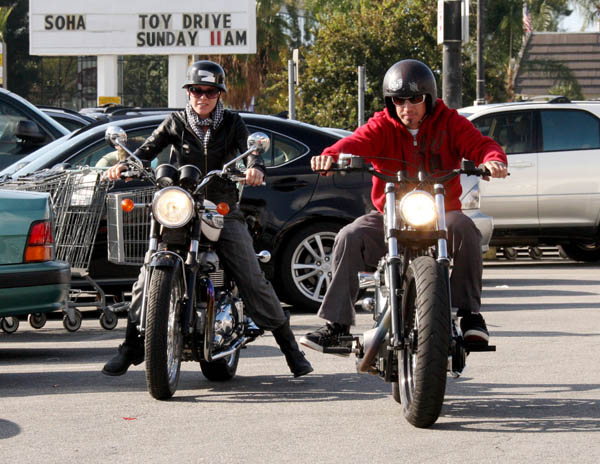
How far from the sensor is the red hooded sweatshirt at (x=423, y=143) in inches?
256

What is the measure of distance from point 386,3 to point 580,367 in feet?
99.5

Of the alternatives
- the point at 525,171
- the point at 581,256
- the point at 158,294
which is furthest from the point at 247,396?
the point at 581,256

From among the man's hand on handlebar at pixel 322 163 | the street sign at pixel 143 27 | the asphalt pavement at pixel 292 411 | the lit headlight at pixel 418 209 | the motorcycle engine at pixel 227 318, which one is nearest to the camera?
the asphalt pavement at pixel 292 411

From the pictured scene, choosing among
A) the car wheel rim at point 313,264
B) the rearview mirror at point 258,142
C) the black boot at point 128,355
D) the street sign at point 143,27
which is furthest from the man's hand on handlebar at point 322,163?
the street sign at point 143,27

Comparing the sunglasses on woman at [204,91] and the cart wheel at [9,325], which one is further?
the cart wheel at [9,325]

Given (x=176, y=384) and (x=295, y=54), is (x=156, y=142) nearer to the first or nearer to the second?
(x=176, y=384)

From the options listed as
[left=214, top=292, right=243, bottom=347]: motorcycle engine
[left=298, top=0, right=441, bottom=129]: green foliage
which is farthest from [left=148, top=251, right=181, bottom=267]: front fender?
[left=298, top=0, right=441, bottom=129]: green foliage

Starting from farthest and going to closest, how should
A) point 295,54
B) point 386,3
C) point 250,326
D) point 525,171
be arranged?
1. point 386,3
2. point 295,54
3. point 525,171
4. point 250,326

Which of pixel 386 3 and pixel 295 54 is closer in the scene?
pixel 295 54

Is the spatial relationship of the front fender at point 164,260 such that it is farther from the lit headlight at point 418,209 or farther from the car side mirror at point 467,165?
the car side mirror at point 467,165

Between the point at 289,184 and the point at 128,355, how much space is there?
3934 millimetres

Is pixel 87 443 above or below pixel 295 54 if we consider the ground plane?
below

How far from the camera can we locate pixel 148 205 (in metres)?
6.64

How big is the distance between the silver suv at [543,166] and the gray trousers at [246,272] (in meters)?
7.97
